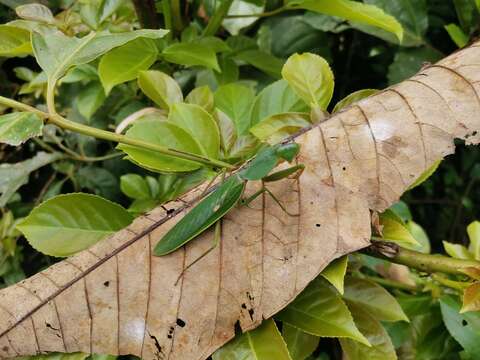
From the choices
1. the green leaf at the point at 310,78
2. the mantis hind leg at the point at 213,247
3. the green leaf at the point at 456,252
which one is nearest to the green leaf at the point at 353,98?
the green leaf at the point at 310,78

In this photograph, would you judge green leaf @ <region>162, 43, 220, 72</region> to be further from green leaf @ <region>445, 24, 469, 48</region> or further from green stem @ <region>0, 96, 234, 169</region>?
green leaf @ <region>445, 24, 469, 48</region>

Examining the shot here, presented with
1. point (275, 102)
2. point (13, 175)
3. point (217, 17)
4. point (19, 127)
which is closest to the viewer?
point (19, 127)

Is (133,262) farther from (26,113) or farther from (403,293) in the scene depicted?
(403,293)

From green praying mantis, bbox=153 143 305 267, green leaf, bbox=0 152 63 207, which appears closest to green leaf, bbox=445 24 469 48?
green praying mantis, bbox=153 143 305 267

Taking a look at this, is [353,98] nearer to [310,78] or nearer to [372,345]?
[310,78]

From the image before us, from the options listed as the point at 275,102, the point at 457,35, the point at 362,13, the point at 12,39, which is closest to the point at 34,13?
the point at 12,39
